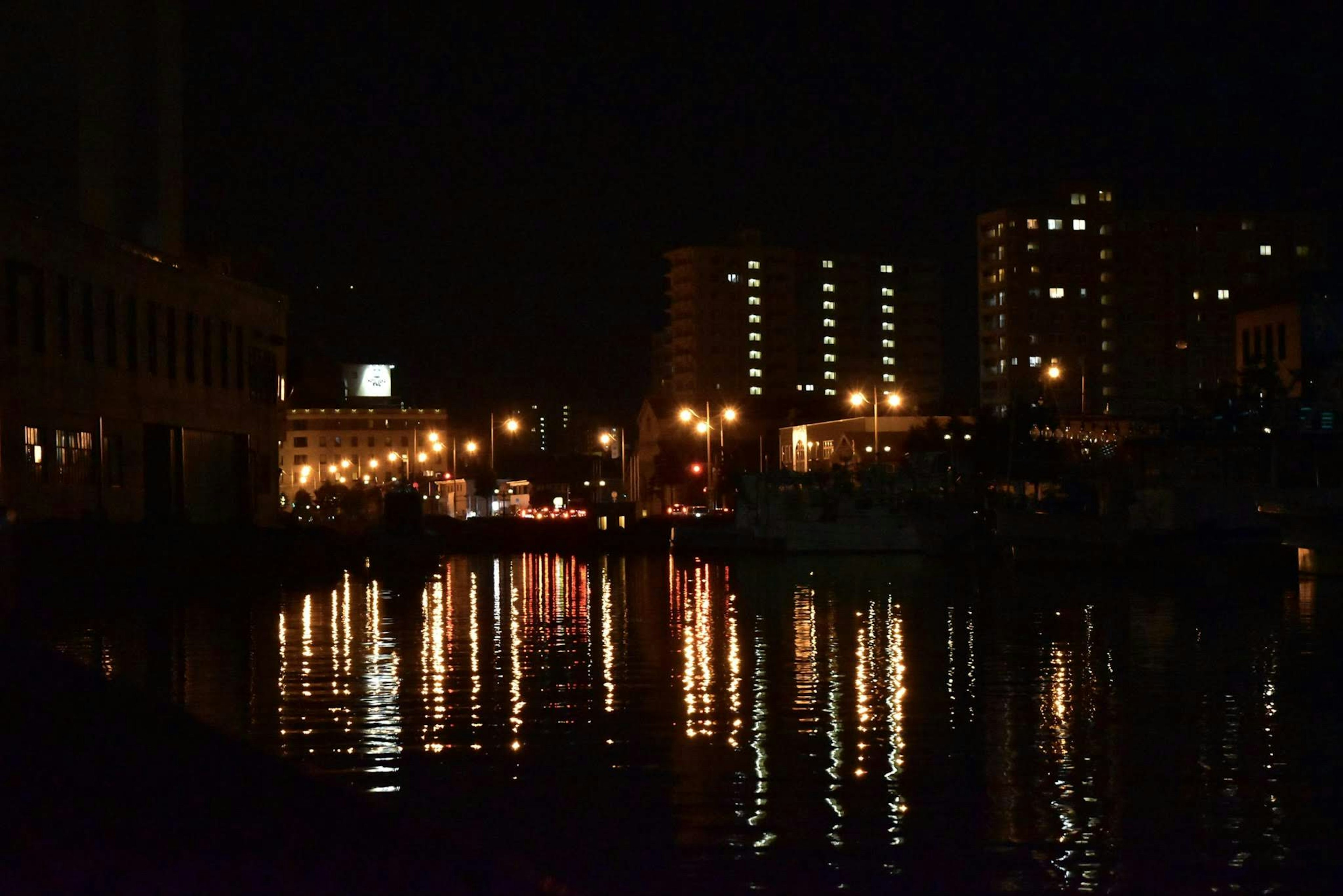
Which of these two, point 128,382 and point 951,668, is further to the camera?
point 128,382

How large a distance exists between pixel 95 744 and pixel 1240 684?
12521 millimetres

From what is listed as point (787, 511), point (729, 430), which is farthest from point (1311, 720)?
point (729, 430)

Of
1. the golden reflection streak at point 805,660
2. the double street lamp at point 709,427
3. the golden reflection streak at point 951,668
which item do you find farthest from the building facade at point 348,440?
the golden reflection streak at point 951,668

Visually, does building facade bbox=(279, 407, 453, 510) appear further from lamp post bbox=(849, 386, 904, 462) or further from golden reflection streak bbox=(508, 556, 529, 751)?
golden reflection streak bbox=(508, 556, 529, 751)

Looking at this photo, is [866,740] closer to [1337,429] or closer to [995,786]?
[995,786]

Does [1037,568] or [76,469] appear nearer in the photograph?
[76,469]

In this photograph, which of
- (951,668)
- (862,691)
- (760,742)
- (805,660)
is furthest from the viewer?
(805,660)

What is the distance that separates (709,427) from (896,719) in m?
78.4

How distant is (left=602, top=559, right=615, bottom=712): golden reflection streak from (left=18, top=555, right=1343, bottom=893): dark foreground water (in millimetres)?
79

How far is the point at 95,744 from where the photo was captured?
11773mm

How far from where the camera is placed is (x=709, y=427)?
309 ft

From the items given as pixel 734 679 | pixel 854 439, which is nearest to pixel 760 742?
pixel 734 679

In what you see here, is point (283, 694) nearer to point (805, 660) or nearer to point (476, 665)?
point (476, 665)

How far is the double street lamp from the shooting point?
311 ft
